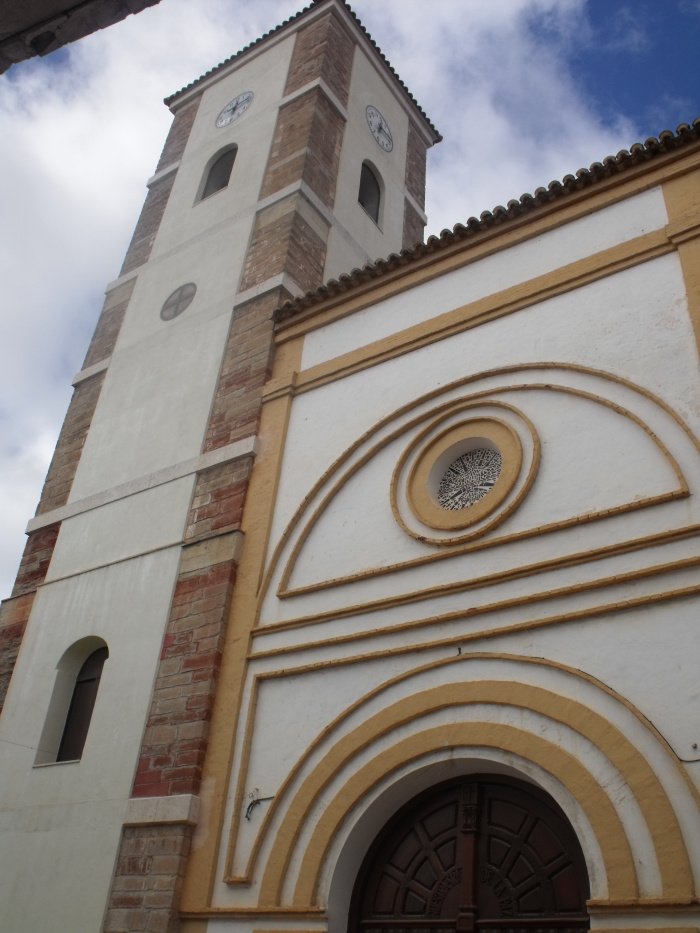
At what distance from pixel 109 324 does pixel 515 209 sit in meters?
6.51

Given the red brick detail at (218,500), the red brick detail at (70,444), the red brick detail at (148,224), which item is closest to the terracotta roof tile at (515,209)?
the red brick detail at (218,500)

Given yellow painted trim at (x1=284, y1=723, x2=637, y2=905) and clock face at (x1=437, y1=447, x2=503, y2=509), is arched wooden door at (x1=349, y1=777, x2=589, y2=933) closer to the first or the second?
yellow painted trim at (x1=284, y1=723, x2=637, y2=905)

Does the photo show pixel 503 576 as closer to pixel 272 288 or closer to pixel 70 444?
pixel 272 288

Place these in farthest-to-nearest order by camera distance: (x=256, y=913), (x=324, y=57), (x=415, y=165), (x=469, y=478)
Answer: (x=415, y=165) → (x=324, y=57) → (x=469, y=478) → (x=256, y=913)

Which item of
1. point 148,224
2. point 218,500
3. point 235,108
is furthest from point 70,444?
point 235,108

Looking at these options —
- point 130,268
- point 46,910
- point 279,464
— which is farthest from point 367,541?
point 130,268

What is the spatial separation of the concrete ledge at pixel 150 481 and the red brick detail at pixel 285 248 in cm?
265

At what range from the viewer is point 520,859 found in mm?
6719

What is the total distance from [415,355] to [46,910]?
6037 mm

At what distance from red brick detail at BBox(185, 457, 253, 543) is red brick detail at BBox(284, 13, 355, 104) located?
7.44 meters

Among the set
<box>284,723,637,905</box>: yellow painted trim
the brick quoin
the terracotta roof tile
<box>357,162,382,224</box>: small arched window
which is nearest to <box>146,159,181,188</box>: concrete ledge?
the brick quoin

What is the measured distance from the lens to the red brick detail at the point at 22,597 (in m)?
10.6

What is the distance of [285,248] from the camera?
1208cm

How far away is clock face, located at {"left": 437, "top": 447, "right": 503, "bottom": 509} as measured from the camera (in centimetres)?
823
